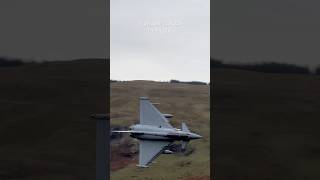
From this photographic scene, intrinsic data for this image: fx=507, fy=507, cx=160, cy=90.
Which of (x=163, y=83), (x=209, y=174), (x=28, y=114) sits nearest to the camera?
(x=163, y=83)

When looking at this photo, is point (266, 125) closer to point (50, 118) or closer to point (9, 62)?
point (50, 118)

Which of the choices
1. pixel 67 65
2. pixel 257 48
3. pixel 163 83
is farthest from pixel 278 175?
pixel 67 65

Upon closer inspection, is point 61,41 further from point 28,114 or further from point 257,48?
point 257,48

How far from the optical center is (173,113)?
8.28 metres

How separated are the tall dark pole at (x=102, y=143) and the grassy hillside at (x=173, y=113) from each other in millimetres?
2019

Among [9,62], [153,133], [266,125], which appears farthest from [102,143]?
[9,62]

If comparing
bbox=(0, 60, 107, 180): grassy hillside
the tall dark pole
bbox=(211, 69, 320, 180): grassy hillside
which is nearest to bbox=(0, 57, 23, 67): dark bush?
bbox=(0, 60, 107, 180): grassy hillside

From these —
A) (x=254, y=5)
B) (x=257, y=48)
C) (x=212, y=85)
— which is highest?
(x=254, y=5)

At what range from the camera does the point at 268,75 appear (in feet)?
31.2

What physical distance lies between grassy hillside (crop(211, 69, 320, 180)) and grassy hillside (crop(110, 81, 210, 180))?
970mm

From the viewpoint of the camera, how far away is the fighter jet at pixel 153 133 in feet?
26.7

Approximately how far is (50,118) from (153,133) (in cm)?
345

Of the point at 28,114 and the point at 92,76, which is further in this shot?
the point at 28,114

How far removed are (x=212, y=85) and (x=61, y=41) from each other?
3383mm
